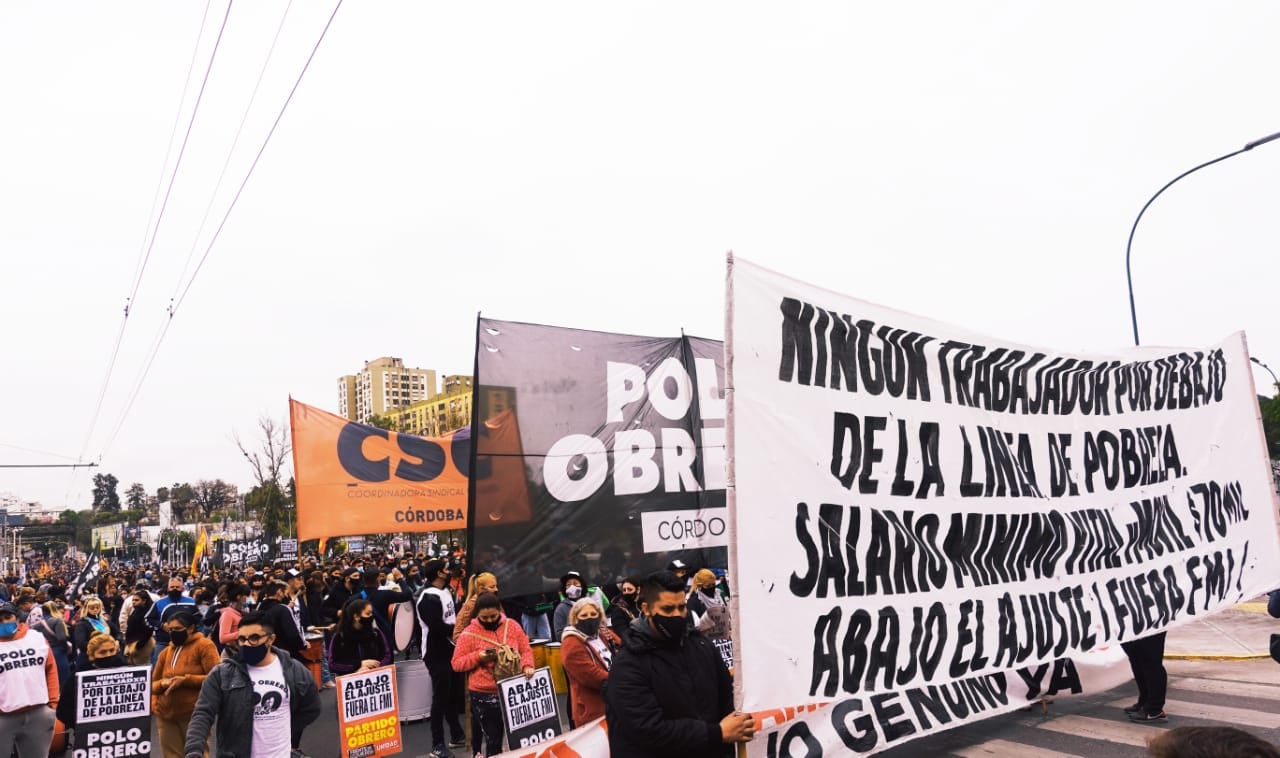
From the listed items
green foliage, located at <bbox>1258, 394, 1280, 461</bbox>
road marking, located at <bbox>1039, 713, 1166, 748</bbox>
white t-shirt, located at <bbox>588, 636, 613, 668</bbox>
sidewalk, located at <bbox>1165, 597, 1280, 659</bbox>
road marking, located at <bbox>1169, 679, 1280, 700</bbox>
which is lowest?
sidewalk, located at <bbox>1165, 597, 1280, 659</bbox>

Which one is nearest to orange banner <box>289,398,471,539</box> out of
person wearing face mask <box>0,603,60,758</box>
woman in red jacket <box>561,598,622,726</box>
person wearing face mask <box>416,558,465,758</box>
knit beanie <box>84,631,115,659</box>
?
person wearing face mask <box>416,558,465,758</box>

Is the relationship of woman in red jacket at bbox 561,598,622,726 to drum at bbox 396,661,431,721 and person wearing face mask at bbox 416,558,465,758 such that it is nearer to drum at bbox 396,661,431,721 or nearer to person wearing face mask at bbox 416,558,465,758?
person wearing face mask at bbox 416,558,465,758

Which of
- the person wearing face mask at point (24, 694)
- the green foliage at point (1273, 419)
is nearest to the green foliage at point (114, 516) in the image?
the green foliage at point (1273, 419)

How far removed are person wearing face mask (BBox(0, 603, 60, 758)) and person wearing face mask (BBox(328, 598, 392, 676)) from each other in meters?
2.36

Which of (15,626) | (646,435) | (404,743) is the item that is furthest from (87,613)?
(646,435)

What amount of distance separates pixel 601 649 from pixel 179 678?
3382mm

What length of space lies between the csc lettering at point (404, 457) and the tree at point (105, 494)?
20671 centimetres

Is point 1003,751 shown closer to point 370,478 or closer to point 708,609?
point 708,609

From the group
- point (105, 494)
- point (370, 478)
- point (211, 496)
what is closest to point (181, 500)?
point (211, 496)

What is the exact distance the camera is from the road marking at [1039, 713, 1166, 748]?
695 centimetres

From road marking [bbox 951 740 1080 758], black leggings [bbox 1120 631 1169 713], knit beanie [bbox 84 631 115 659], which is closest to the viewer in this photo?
road marking [bbox 951 740 1080 758]

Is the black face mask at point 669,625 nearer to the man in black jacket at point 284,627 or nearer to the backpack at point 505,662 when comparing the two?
the backpack at point 505,662

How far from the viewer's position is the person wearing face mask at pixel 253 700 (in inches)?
225

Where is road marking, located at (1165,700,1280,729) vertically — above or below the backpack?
below
